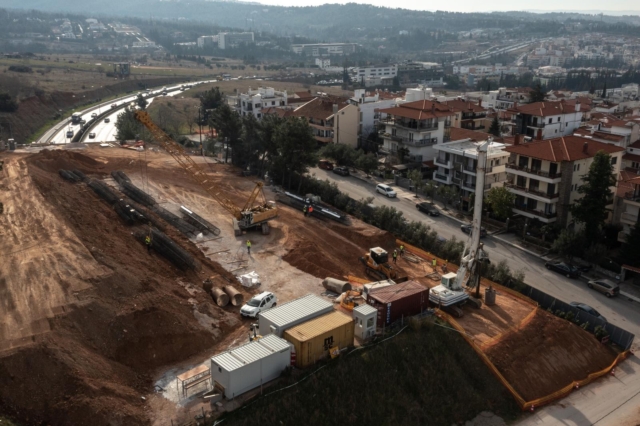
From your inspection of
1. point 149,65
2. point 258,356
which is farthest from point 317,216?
point 149,65

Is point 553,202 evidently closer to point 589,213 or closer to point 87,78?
point 589,213

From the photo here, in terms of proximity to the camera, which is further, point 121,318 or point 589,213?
point 589,213

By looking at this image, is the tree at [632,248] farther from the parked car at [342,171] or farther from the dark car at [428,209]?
the parked car at [342,171]

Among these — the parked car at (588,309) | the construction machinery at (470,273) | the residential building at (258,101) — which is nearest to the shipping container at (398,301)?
the construction machinery at (470,273)

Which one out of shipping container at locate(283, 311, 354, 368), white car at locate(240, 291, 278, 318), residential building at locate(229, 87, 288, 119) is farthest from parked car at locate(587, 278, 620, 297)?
residential building at locate(229, 87, 288, 119)

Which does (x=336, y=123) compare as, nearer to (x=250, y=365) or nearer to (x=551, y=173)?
(x=551, y=173)

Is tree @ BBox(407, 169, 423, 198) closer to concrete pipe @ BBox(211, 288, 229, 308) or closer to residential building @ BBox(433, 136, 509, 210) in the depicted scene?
residential building @ BBox(433, 136, 509, 210)
